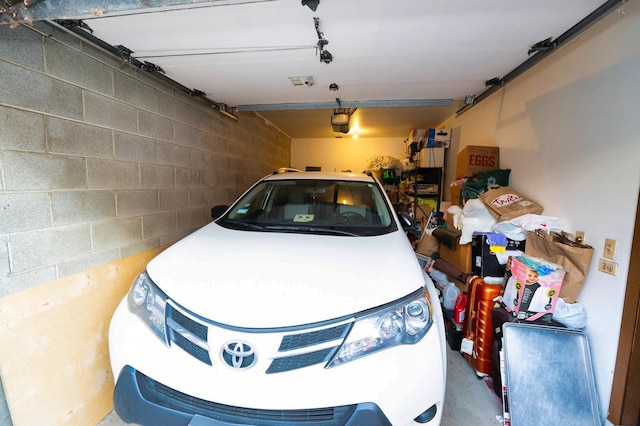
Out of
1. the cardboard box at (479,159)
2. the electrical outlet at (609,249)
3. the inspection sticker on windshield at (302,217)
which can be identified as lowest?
the electrical outlet at (609,249)

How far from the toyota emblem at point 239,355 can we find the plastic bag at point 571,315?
1.95 metres

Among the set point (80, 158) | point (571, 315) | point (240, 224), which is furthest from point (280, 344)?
point (571, 315)

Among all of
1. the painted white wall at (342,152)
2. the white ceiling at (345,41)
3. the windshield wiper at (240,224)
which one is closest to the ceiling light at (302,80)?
the white ceiling at (345,41)

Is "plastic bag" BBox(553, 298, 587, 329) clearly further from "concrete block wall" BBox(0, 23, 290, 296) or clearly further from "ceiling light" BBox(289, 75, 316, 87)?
"concrete block wall" BBox(0, 23, 290, 296)

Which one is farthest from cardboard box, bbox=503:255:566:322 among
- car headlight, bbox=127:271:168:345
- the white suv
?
car headlight, bbox=127:271:168:345

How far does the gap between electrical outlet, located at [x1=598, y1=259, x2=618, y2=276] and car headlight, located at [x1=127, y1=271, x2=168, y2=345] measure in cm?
231

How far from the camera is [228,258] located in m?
1.39

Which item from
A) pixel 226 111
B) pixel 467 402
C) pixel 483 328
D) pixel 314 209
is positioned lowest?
pixel 467 402

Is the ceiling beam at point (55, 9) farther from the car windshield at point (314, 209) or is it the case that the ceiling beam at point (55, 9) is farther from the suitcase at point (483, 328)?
the suitcase at point (483, 328)

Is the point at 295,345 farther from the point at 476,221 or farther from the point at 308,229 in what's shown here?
the point at 476,221

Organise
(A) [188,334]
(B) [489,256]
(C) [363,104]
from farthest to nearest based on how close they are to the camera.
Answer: (C) [363,104] < (B) [489,256] < (A) [188,334]

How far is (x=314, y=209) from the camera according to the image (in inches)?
81.4

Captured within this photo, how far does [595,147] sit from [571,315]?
1.06 metres

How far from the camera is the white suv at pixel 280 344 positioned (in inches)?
37.7
